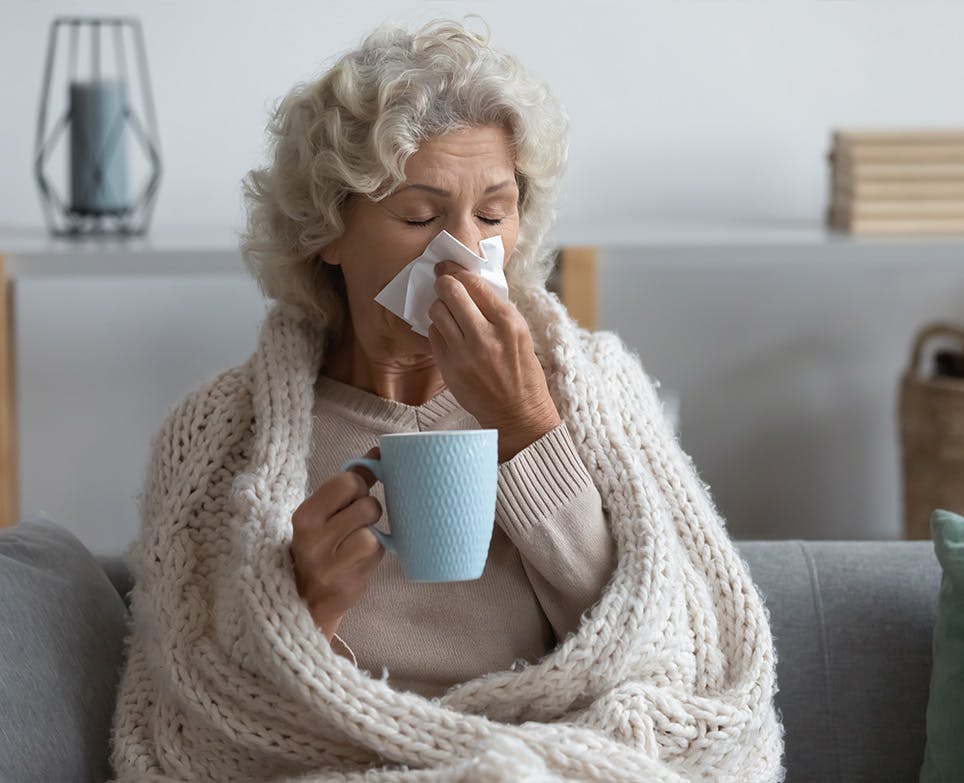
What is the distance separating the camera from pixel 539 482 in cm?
145

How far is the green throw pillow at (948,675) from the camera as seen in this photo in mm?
1530

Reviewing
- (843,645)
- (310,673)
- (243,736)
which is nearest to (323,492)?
(310,673)

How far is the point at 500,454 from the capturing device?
1479mm

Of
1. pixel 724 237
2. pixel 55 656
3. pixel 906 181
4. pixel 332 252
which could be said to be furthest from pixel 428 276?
pixel 906 181

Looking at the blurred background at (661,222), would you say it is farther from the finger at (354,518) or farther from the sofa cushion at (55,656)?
the finger at (354,518)

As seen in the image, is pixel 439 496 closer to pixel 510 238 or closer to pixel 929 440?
pixel 510 238

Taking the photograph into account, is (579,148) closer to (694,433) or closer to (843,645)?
(694,433)

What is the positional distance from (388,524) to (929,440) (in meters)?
1.97

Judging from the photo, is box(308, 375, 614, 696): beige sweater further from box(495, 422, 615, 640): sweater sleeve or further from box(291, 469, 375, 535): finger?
box(291, 469, 375, 535): finger

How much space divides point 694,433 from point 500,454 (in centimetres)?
202

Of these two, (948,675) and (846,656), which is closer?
(948,675)

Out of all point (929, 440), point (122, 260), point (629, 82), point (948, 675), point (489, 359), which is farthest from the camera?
point (629, 82)

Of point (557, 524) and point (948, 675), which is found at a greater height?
point (557, 524)

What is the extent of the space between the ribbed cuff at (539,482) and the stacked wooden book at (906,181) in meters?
1.69
